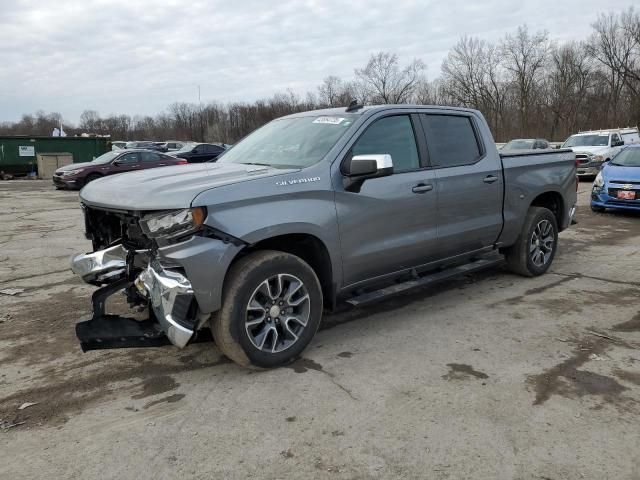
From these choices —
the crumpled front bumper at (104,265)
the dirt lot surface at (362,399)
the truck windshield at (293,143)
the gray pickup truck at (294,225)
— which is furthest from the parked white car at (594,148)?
the crumpled front bumper at (104,265)

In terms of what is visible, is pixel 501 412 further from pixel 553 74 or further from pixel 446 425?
pixel 553 74

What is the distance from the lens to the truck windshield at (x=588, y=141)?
19.5m

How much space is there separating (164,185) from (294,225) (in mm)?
950

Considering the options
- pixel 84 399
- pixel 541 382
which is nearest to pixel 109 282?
pixel 84 399

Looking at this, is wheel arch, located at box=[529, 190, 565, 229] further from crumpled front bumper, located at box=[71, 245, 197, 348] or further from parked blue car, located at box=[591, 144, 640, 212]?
parked blue car, located at box=[591, 144, 640, 212]

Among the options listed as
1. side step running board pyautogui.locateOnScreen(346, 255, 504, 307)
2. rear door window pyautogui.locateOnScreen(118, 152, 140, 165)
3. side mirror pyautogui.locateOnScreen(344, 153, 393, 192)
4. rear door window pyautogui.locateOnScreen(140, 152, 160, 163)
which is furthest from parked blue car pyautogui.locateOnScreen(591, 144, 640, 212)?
rear door window pyautogui.locateOnScreen(118, 152, 140, 165)

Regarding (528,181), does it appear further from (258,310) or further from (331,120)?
(258,310)

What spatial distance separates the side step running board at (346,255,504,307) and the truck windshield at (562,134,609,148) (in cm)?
1656

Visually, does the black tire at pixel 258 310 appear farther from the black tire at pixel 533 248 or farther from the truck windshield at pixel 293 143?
the black tire at pixel 533 248

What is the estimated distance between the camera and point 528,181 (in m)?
5.86

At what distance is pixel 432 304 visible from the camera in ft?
17.4

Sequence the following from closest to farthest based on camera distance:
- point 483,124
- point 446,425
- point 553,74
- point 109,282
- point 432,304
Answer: point 446,425
point 109,282
point 432,304
point 483,124
point 553,74

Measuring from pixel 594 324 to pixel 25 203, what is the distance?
50.8 feet

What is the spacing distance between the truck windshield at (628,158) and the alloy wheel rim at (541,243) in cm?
610
